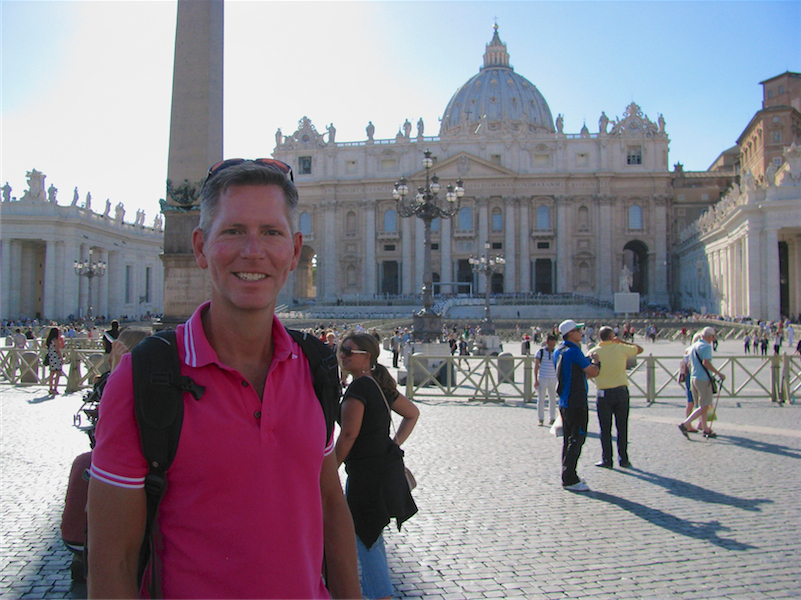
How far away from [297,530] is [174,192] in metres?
7.13

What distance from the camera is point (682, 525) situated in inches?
210

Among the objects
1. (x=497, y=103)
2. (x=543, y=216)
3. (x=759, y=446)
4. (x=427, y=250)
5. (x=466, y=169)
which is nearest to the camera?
(x=759, y=446)

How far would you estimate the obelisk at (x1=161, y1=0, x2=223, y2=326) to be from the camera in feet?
26.0

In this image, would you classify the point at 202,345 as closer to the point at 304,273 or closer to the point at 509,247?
the point at 509,247

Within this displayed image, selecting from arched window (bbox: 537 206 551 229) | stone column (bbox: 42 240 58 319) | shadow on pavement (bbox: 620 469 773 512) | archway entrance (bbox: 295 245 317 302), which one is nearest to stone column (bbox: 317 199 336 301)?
archway entrance (bbox: 295 245 317 302)

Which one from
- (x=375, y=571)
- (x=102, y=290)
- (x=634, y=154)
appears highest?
(x=634, y=154)

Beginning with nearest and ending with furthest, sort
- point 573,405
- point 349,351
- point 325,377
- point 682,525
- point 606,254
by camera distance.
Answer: point 325,377 < point 349,351 < point 682,525 < point 573,405 < point 606,254

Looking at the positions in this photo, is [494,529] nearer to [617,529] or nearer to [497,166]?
[617,529]

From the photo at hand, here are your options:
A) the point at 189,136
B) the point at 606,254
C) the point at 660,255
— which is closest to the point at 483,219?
the point at 606,254

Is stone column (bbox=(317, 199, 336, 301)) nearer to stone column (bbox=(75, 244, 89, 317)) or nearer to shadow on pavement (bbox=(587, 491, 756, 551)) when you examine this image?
stone column (bbox=(75, 244, 89, 317))

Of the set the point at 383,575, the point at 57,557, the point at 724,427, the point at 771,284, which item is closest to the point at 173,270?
the point at 57,557

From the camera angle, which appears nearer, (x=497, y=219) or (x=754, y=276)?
(x=754, y=276)

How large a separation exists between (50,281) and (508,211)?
4096 centimetres

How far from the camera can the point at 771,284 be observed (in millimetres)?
36250
